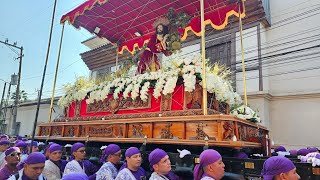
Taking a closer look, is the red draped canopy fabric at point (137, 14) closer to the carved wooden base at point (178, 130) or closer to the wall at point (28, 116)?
the carved wooden base at point (178, 130)

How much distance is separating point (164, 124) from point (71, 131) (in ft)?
8.69

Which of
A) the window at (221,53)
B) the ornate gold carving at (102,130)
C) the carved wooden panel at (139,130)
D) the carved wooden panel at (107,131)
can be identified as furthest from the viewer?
the window at (221,53)

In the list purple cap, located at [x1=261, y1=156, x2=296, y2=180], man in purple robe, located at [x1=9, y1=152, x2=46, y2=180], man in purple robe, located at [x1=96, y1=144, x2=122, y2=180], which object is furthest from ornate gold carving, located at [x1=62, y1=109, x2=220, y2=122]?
man in purple robe, located at [x1=9, y1=152, x2=46, y2=180]

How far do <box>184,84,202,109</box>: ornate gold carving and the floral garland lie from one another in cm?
12

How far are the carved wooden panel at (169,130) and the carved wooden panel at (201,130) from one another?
0.12 metres

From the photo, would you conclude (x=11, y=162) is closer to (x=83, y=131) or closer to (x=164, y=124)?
(x=83, y=131)

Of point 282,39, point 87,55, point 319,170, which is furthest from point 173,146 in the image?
point 87,55

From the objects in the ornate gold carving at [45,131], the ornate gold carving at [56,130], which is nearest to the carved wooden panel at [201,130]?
the ornate gold carving at [56,130]

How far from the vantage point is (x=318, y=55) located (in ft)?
28.3

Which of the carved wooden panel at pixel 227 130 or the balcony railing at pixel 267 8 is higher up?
the balcony railing at pixel 267 8

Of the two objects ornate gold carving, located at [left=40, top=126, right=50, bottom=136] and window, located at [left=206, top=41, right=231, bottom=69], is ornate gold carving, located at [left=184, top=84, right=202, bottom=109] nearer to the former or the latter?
ornate gold carving, located at [left=40, top=126, right=50, bottom=136]

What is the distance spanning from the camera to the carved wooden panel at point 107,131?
14.2 ft

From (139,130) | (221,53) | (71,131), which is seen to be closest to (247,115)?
(139,130)

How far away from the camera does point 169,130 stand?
11.8 feet
